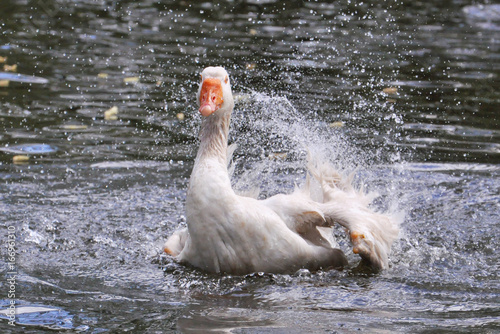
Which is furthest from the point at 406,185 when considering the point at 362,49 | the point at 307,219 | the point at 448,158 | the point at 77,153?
the point at 362,49

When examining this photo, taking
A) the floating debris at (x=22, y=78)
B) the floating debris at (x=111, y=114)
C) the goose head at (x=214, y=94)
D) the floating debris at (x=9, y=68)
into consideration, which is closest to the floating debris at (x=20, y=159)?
the floating debris at (x=111, y=114)

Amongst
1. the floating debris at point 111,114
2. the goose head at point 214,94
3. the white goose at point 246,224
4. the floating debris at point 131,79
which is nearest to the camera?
the white goose at point 246,224

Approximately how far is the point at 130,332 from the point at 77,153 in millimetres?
4190

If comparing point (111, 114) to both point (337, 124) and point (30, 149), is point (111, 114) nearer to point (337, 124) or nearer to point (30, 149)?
point (30, 149)

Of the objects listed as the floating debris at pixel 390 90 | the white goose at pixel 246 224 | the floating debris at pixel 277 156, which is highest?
the floating debris at pixel 390 90

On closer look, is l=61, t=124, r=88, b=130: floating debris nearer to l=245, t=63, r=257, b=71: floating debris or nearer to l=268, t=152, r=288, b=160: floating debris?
l=268, t=152, r=288, b=160: floating debris

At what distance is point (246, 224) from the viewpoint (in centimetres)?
512

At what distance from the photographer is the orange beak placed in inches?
209

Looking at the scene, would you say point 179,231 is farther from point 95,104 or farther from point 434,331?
point 95,104

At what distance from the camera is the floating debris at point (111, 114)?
931 centimetres

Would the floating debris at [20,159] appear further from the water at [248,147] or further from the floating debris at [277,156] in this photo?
the floating debris at [277,156]

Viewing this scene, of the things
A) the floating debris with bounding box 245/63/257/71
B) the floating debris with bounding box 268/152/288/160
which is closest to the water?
the floating debris with bounding box 268/152/288/160

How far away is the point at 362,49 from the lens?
40.6ft

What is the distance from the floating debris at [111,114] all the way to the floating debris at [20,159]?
1.49 metres
